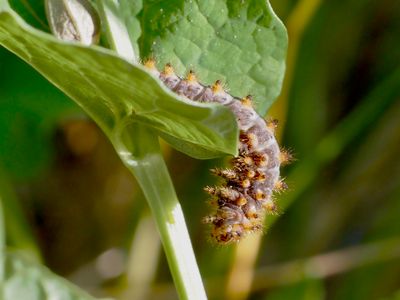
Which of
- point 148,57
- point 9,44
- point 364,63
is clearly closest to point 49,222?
point 364,63

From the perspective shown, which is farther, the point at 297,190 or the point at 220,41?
the point at 297,190

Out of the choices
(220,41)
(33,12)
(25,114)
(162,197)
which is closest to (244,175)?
(220,41)

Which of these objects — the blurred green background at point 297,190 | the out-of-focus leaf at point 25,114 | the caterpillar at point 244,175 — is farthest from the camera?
the blurred green background at point 297,190

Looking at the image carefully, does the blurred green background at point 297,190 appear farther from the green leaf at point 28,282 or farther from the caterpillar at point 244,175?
the green leaf at point 28,282

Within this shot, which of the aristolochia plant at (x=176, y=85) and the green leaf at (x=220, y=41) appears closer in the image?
the aristolochia plant at (x=176, y=85)

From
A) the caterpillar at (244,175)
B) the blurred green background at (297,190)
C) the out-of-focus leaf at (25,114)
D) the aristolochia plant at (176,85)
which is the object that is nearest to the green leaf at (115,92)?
the aristolochia plant at (176,85)

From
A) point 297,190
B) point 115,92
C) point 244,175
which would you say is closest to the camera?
point 115,92

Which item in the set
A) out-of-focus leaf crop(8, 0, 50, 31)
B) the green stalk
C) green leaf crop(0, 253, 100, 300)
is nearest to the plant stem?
the green stalk

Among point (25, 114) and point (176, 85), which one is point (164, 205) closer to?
point (176, 85)
